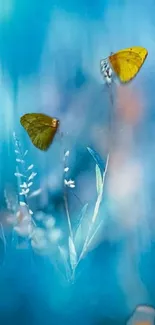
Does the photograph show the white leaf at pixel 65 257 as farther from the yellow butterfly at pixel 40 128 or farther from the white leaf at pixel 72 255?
the yellow butterfly at pixel 40 128

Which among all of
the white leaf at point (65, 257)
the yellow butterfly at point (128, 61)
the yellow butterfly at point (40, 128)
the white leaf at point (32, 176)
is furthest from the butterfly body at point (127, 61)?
the white leaf at point (65, 257)

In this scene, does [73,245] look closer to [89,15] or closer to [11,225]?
[11,225]

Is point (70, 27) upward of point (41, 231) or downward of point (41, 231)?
upward

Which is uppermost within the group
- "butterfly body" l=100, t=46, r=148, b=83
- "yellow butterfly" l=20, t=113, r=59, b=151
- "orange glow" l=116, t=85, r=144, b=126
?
"butterfly body" l=100, t=46, r=148, b=83

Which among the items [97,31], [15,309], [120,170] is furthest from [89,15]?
[15,309]

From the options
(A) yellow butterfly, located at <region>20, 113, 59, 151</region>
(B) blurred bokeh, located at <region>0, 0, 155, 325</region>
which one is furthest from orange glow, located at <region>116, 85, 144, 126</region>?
(A) yellow butterfly, located at <region>20, 113, 59, 151</region>

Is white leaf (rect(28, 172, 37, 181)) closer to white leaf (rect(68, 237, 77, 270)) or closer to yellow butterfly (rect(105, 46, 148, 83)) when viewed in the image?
white leaf (rect(68, 237, 77, 270))
